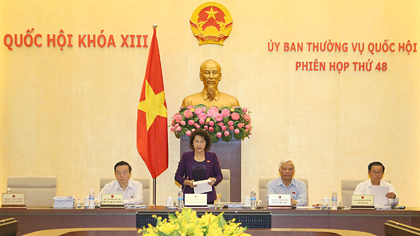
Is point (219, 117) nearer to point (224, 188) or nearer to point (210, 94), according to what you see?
point (210, 94)

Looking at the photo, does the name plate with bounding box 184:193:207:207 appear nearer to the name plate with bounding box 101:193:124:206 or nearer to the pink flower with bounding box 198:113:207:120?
the name plate with bounding box 101:193:124:206

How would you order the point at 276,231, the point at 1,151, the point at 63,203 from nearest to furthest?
1. the point at 276,231
2. the point at 63,203
3. the point at 1,151

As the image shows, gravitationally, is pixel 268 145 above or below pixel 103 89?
below

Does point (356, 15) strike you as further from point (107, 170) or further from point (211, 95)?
point (107, 170)

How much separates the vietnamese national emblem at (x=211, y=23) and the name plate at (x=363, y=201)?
3.44m

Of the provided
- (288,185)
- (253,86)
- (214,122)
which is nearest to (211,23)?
(253,86)

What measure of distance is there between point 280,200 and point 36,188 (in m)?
2.52

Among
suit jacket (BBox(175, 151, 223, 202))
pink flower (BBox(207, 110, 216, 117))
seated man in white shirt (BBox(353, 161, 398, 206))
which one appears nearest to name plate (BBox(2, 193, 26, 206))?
suit jacket (BBox(175, 151, 223, 202))

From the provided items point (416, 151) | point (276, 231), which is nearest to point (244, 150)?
point (416, 151)

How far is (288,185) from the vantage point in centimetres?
471

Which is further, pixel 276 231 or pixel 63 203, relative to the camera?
pixel 63 203

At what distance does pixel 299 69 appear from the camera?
694 cm

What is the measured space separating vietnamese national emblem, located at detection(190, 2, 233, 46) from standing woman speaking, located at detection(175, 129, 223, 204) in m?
2.61

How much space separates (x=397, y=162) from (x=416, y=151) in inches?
12.6
